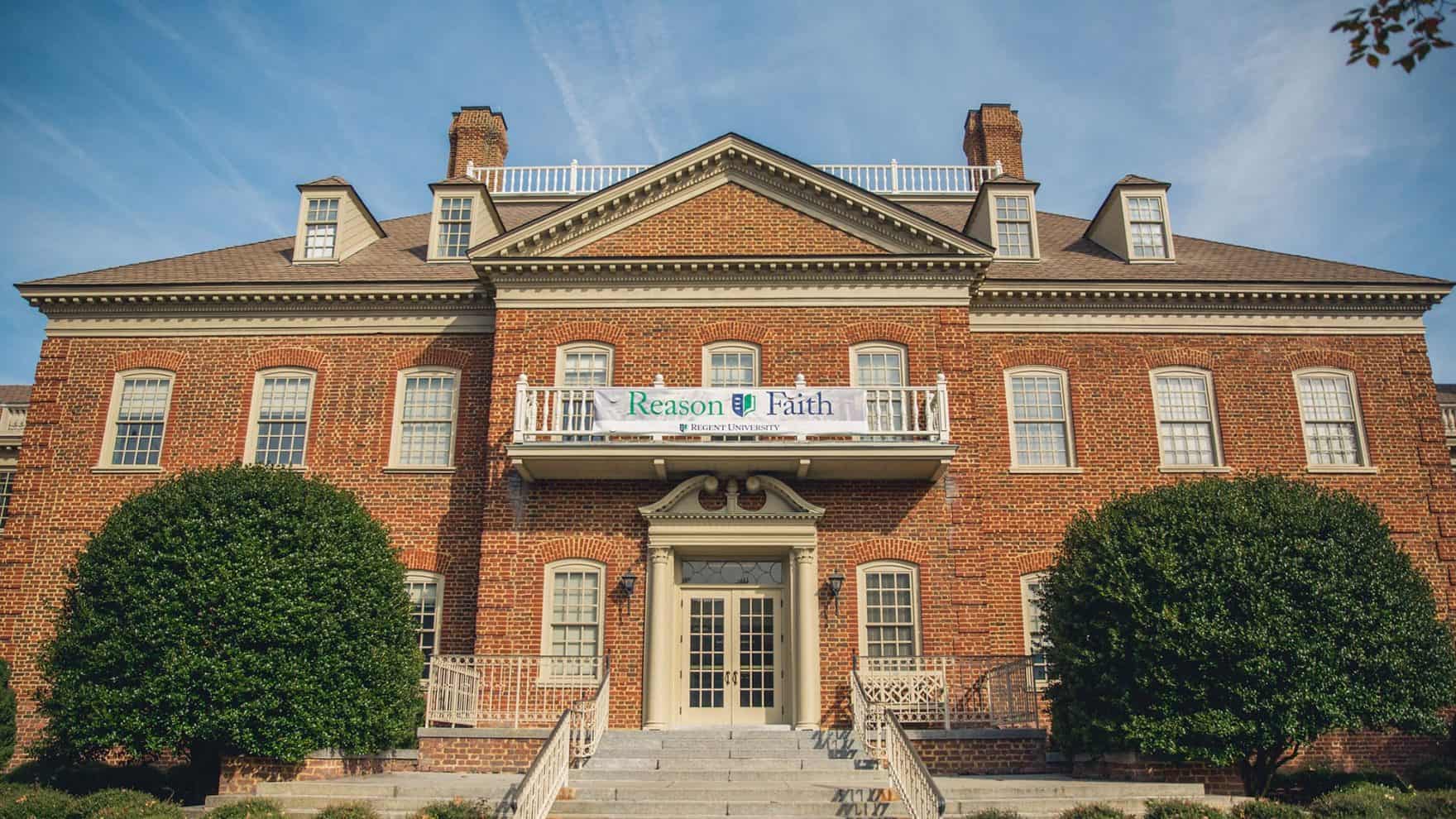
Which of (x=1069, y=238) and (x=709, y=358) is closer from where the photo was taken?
(x=709, y=358)

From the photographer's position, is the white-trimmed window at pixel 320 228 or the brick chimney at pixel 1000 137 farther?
the brick chimney at pixel 1000 137

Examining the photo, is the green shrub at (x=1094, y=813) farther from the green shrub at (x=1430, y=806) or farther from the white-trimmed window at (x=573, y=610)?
the white-trimmed window at (x=573, y=610)

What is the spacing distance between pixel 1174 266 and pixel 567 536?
12556 mm

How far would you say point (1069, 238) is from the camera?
23.1 metres

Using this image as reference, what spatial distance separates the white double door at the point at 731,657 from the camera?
17.1 metres

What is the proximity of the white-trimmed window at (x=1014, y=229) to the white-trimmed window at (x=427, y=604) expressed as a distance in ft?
39.6

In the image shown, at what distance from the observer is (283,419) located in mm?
19875

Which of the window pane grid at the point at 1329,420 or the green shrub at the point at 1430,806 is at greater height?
the window pane grid at the point at 1329,420

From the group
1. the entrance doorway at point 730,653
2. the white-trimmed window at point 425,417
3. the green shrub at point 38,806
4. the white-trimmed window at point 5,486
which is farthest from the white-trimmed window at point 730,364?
the white-trimmed window at point 5,486

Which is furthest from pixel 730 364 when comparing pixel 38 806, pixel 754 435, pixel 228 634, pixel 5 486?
pixel 5 486

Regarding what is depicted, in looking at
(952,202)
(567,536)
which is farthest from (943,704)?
(952,202)

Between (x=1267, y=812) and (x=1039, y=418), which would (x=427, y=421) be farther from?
(x=1267, y=812)

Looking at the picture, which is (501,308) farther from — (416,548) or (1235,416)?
(1235,416)

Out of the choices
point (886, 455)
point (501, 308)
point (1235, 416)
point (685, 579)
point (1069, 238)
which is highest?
point (1069, 238)
